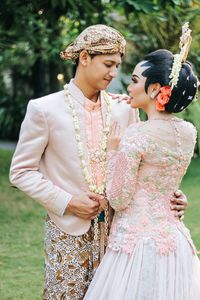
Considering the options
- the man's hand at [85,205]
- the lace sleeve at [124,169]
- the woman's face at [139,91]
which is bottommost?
the man's hand at [85,205]

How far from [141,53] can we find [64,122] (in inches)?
331

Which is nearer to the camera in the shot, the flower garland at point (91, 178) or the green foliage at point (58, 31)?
the flower garland at point (91, 178)

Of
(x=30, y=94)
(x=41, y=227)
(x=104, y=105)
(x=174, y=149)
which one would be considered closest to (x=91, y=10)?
(x=41, y=227)

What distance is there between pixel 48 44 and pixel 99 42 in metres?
6.80

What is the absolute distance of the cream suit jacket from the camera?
335cm

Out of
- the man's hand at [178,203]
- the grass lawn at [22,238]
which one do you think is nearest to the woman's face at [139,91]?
the man's hand at [178,203]

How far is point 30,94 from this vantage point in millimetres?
17734

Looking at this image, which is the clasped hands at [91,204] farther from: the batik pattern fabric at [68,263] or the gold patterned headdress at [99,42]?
the gold patterned headdress at [99,42]

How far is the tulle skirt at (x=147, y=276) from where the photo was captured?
10.3 feet

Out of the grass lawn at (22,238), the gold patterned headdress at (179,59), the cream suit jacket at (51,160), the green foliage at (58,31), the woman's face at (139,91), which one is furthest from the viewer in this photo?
the green foliage at (58,31)

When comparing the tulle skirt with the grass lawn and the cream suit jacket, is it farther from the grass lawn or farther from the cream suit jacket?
the grass lawn

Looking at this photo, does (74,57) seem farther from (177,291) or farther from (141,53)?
(141,53)

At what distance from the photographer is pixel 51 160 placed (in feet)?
11.2

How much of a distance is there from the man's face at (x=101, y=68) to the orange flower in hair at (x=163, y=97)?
34 cm
